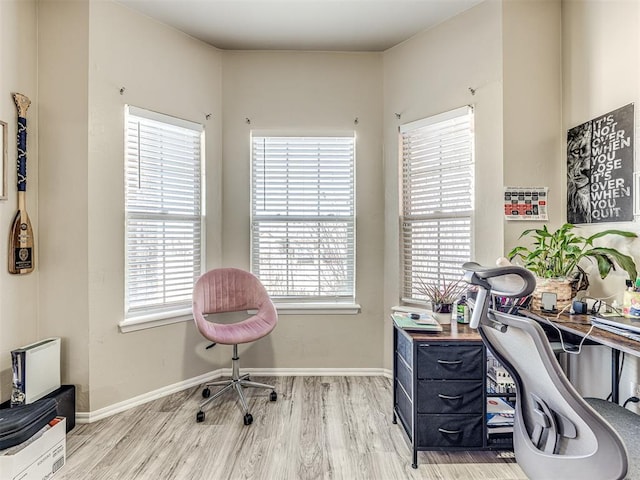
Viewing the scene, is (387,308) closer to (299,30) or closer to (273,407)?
(273,407)

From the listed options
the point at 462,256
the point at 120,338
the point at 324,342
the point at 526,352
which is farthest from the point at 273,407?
the point at 526,352

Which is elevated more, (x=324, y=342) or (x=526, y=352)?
(x=526, y=352)

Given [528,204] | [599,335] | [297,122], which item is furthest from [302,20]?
[599,335]

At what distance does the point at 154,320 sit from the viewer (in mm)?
2682

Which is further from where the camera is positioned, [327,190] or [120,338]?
[327,190]

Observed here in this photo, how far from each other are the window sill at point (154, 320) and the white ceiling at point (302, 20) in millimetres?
2313

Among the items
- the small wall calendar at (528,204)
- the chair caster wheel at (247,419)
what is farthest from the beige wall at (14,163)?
the small wall calendar at (528,204)

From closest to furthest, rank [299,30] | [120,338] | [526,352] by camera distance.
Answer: [526,352] → [120,338] → [299,30]

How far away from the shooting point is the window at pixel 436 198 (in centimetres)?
262

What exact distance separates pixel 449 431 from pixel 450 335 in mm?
513

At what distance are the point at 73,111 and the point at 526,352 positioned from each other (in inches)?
115

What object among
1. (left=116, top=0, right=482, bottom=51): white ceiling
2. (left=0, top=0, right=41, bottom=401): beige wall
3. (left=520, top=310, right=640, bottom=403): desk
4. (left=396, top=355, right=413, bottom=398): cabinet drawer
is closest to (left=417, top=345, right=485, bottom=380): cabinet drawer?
(left=396, top=355, right=413, bottom=398): cabinet drawer

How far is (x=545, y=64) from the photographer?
7.78ft

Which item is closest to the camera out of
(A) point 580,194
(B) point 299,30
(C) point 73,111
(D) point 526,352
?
(D) point 526,352
